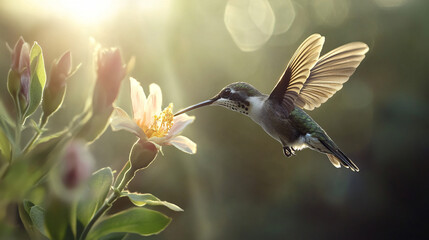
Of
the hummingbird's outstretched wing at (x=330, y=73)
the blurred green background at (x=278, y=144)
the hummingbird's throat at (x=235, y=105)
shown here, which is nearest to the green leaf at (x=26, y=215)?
the hummingbird's throat at (x=235, y=105)

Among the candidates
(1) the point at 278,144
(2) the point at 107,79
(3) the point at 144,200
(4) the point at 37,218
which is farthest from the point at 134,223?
(1) the point at 278,144

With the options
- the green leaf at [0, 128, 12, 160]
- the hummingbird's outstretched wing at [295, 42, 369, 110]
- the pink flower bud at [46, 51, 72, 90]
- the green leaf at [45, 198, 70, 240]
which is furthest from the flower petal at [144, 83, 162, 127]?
the hummingbird's outstretched wing at [295, 42, 369, 110]

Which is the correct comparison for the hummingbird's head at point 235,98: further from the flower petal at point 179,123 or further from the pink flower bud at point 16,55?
the pink flower bud at point 16,55

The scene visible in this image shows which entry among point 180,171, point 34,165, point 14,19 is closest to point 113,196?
point 34,165

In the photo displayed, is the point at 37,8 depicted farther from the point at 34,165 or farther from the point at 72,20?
the point at 34,165

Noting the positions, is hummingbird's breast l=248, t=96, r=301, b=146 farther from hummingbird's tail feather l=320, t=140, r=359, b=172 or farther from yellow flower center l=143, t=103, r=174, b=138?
yellow flower center l=143, t=103, r=174, b=138

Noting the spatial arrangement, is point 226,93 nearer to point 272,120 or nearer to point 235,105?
point 235,105
